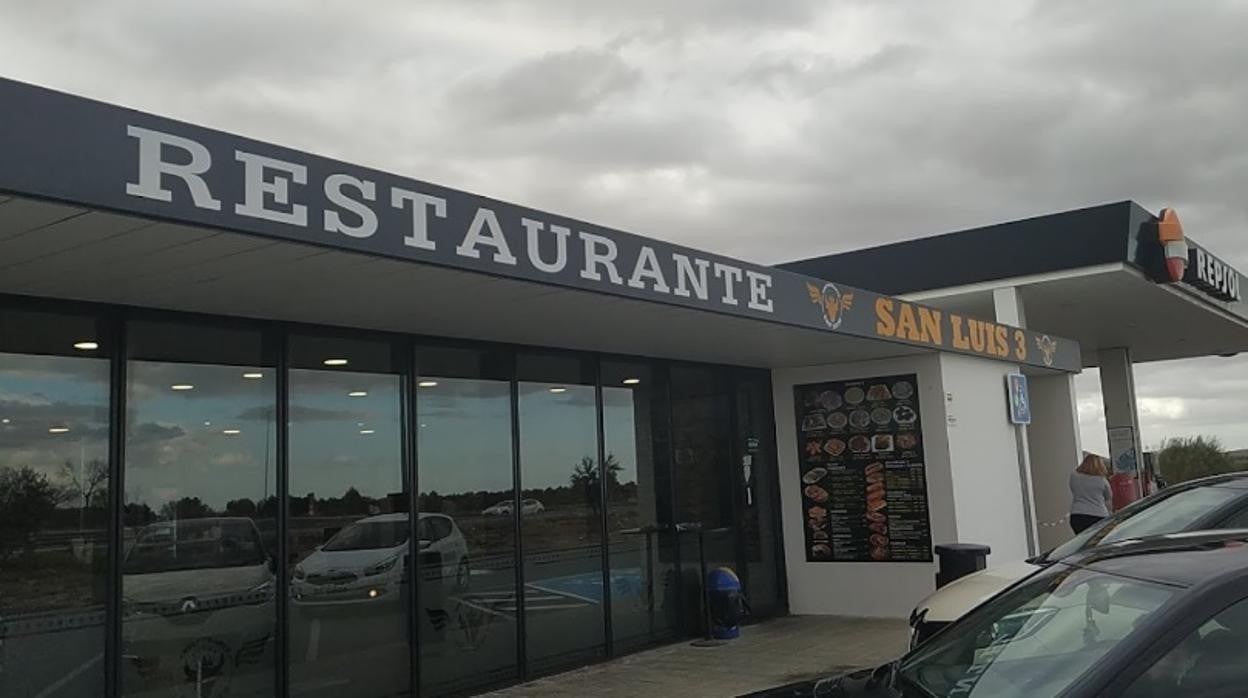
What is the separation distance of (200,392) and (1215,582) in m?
6.03

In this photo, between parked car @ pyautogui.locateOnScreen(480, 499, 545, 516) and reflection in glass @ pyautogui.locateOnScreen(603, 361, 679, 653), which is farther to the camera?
reflection in glass @ pyautogui.locateOnScreen(603, 361, 679, 653)

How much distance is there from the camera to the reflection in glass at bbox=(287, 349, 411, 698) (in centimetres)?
753

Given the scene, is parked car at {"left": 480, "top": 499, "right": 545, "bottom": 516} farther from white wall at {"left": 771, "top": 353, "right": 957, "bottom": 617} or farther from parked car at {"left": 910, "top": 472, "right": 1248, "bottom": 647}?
white wall at {"left": 771, "top": 353, "right": 957, "bottom": 617}

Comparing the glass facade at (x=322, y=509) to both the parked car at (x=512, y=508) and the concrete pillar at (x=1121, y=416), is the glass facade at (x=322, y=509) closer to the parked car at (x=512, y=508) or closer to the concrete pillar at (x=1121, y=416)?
the parked car at (x=512, y=508)

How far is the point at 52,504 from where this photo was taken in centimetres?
629

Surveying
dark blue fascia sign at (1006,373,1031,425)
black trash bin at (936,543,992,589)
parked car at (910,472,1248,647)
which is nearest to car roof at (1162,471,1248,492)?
parked car at (910,472,1248,647)

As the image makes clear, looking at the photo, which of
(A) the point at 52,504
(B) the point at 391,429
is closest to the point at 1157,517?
(B) the point at 391,429

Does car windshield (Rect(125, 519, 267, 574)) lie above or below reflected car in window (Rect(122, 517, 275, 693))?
above

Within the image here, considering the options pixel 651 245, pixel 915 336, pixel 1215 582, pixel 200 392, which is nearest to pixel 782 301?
pixel 651 245

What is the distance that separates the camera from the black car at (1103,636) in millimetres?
3141

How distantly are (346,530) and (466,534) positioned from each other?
115 centimetres

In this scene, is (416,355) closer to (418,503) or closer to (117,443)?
(418,503)

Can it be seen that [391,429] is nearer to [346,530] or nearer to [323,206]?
[346,530]

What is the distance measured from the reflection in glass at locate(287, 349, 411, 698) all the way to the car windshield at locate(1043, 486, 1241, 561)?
478 centimetres
